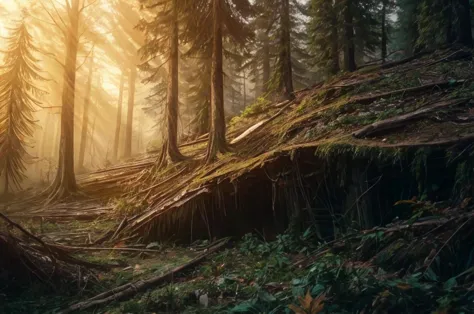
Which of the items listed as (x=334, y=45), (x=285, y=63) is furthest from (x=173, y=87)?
(x=334, y=45)

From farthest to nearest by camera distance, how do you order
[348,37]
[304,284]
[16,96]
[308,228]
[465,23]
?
[16,96], [348,37], [465,23], [308,228], [304,284]

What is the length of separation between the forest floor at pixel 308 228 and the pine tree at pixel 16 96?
10.3 metres

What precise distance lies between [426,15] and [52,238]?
1647 cm

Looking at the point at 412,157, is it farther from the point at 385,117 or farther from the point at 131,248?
the point at 131,248

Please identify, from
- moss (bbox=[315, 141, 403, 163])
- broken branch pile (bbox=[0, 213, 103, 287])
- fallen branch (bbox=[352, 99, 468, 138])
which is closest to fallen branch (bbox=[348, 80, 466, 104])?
fallen branch (bbox=[352, 99, 468, 138])

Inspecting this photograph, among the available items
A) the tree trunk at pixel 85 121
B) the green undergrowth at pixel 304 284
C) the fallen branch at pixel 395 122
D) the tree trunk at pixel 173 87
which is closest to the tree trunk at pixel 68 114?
the tree trunk at pixel 173 87

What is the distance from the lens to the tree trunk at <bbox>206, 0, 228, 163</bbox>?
10.8 meters

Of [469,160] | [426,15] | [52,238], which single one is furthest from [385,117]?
[426,15]

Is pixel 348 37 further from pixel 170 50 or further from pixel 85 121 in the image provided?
pixel 85 121

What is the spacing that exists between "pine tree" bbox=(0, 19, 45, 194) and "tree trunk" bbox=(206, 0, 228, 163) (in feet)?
43.2

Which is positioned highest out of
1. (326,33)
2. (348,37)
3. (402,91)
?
(326,33)

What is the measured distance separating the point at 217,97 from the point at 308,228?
6034 millimetres

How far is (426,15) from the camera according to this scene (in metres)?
14.9

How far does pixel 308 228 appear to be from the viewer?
664 centimetres
